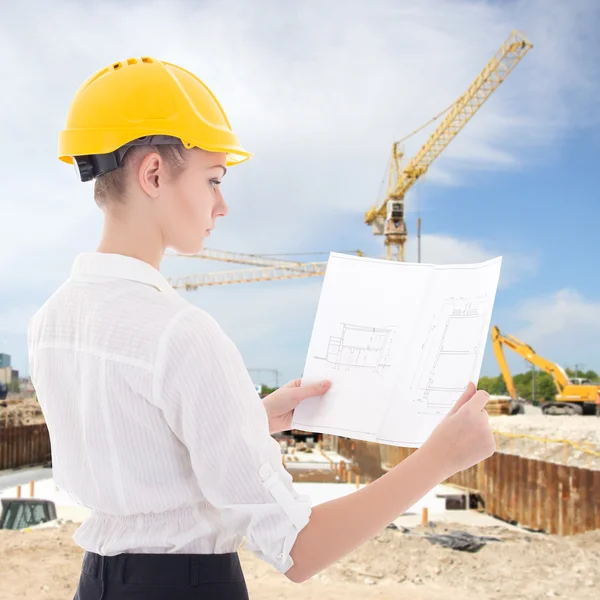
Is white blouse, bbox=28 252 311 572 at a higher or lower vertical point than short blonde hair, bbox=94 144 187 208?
lower

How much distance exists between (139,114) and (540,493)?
13.7 metres

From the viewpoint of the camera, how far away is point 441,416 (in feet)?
5.57

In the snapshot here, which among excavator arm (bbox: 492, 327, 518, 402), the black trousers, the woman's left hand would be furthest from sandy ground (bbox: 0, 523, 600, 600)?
excavator arm (bbox: 492, 327, 518, 402)

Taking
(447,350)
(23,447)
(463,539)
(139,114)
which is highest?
(139,114)

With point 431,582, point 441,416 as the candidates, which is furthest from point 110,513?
point 431,582

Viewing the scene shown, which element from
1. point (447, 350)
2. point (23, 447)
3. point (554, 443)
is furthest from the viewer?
point (23, 447)

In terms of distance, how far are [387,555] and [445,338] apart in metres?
7.80

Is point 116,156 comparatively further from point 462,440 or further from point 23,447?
point 23,447

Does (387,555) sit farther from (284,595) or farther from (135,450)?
(135,450)

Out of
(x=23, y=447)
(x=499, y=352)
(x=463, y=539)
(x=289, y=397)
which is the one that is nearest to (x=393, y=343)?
(x=289, y=397)

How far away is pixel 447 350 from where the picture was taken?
172cm

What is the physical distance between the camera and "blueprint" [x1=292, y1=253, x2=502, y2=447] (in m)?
1.72

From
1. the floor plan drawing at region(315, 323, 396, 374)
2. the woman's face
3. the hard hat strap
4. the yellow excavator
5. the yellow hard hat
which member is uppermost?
the yellow hard hat

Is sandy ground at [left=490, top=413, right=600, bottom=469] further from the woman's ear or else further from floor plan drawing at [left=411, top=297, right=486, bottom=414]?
the woman's ear
